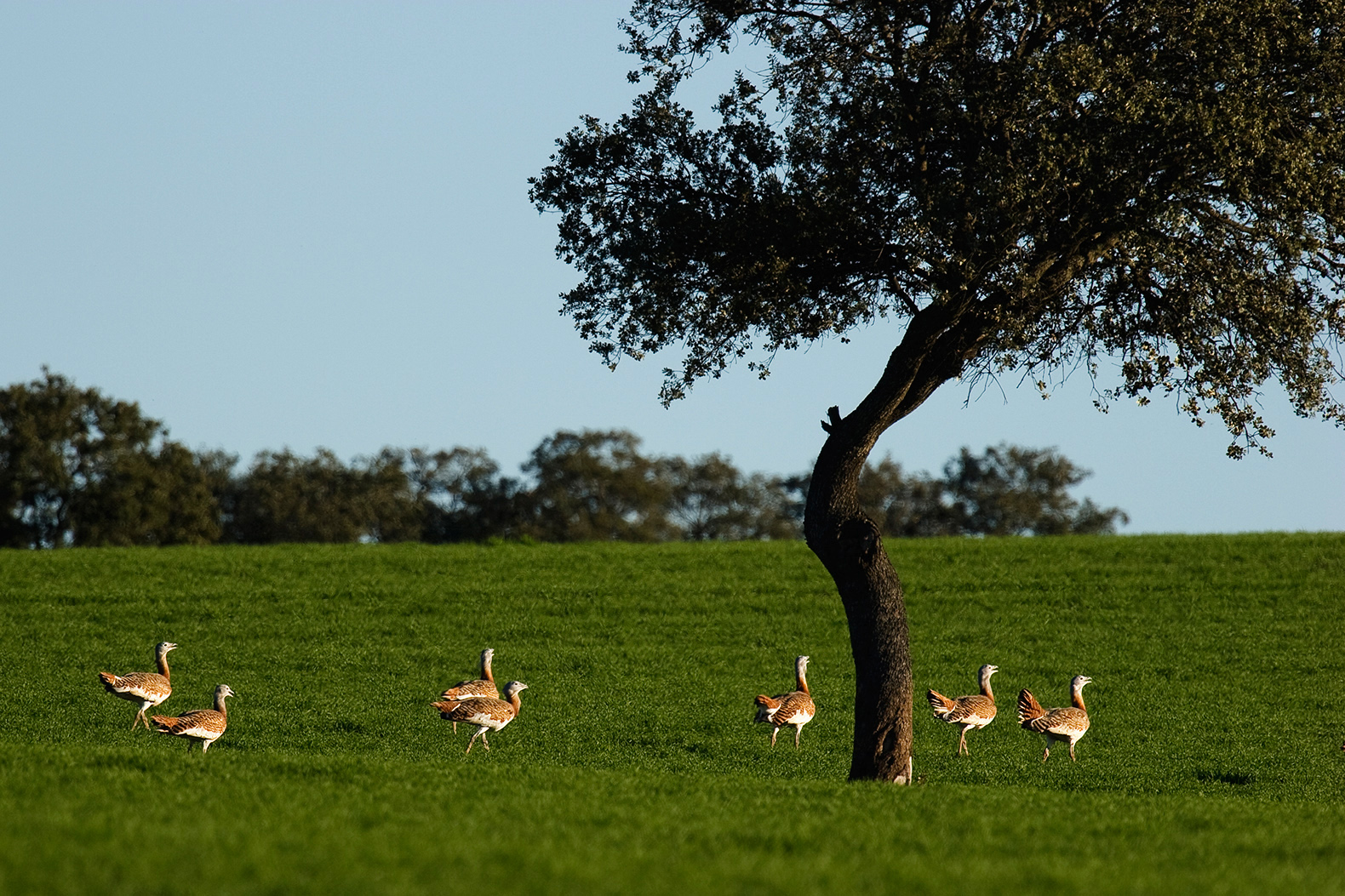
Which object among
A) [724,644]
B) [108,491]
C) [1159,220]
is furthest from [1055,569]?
[108,491]

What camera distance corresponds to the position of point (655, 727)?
83.9 ft

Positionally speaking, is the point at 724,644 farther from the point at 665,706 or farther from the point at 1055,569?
the point at 1055,569

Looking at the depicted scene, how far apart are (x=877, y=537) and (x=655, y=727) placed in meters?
9.70

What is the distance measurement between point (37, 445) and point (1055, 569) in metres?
60.3

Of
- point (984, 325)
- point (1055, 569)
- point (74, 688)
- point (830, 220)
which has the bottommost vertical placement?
point (74, 688)

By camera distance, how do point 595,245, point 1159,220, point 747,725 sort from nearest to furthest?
point 1159,220 < point 595,245 < point 747,725

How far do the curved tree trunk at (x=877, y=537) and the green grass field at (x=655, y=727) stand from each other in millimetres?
1268

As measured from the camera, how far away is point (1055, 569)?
42.8m

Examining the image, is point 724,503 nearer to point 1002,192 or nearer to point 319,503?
point 319,503

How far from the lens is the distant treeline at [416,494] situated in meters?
75.9

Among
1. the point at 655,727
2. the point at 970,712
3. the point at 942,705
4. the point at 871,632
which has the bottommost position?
the point at 655,727

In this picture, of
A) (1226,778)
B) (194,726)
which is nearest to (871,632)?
(1226,778)

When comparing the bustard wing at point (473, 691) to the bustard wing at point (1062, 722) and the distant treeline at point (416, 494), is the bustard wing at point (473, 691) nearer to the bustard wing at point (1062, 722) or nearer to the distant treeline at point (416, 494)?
the bustard wing at point (1062, 722)

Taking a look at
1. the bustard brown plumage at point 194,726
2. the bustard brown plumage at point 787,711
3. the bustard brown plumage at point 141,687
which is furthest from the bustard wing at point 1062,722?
the bustard brown plumage at point 141,687
